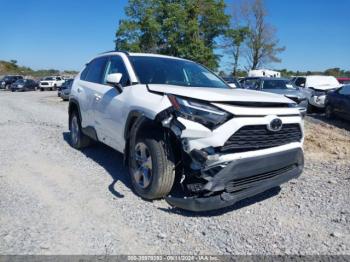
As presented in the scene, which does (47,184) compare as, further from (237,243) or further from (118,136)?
(237,243)

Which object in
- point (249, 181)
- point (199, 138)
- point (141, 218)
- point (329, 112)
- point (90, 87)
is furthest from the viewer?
point (329, 112)

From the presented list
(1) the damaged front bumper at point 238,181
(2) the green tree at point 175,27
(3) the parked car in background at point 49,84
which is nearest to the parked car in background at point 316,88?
(1) the damaged front bumper at point 238,181

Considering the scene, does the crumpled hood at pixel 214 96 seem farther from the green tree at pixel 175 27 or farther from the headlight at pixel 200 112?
the green tree at pixel 175 27

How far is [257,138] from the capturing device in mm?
3496

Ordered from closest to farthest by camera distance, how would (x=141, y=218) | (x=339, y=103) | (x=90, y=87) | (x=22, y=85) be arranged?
(x=141, y=218), (x=90, y=87), (x=339, y=103), (x=22, y=85)

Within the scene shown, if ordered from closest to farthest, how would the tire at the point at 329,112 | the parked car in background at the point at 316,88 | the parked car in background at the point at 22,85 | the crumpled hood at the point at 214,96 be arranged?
the crumpled hood at the point at 214,96, the tire at the point at 329,112, the parked car in background at the point at 316,88, the parked car in background at the point at 22,85

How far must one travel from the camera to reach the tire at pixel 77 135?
648cm

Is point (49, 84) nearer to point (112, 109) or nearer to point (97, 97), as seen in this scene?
point (97, 97)

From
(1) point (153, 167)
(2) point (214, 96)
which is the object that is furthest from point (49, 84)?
(2) point (214, 96)

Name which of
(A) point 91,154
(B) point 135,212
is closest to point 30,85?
(A) point 91,154

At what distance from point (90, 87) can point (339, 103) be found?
9395 mm

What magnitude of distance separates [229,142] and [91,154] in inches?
146

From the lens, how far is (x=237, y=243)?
3205 millimetres

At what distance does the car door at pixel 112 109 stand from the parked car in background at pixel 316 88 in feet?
35.8
